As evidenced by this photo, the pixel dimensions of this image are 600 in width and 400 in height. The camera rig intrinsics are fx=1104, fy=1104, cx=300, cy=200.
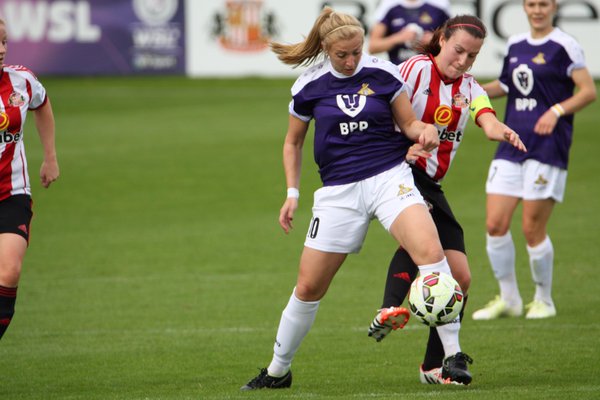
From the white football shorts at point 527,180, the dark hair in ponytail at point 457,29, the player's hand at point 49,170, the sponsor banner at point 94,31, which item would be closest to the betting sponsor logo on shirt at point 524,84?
the white football shorts at point 527,180

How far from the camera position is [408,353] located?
8.14m

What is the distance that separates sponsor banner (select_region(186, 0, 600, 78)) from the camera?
2511cm

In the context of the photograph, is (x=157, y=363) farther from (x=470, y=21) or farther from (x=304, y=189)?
(x=304, y=189)

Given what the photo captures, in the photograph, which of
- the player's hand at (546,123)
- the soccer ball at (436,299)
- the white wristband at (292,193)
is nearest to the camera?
the soccer ball at (436,299)

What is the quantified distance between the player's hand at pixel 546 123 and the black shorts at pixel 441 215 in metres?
2.03

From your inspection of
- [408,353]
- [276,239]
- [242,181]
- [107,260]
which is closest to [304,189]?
[242,181]

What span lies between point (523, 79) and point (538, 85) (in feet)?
0.44

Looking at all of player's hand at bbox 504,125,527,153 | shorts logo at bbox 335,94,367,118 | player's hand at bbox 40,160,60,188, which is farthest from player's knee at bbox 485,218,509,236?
player's hand at bbox 40,160,60,188

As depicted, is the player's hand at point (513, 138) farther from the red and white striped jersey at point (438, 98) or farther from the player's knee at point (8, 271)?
the player's knee at point (8, 271)

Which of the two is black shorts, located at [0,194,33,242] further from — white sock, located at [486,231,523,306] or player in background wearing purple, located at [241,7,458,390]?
white sock, located at [486,231,523,306]

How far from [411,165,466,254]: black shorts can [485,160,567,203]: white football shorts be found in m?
2.50

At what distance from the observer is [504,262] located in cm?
941

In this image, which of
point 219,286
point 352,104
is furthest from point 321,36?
point 219,286

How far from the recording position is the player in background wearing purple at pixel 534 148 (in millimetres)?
9141
